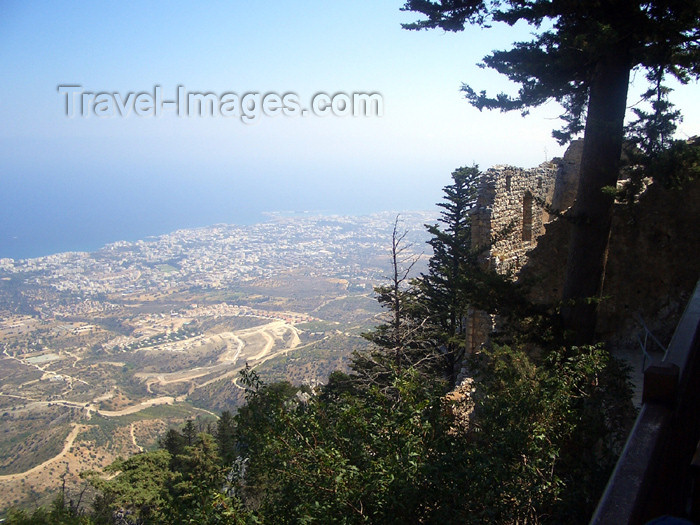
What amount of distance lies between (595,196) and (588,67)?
1.66m

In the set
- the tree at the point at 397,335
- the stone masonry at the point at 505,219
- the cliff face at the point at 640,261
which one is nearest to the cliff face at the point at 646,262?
the cliff face at the point at 640,261

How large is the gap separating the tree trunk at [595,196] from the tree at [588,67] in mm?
11

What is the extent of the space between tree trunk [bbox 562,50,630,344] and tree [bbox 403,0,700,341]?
0.01 m

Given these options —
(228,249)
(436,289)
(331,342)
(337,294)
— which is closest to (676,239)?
(436,289)

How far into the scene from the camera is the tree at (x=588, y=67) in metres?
4.94

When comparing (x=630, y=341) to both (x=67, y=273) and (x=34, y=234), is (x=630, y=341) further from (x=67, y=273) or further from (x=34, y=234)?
(x=34, y=234)

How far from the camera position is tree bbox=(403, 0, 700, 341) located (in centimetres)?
494

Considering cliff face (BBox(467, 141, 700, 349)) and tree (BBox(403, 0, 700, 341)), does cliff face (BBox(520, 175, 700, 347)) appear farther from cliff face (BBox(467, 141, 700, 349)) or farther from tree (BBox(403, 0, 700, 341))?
tree (BBox(403, 0, 700, 341))

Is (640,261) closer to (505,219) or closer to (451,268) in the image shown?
(505,219)

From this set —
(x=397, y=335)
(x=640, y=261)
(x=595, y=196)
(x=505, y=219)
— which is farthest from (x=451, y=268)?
(x=595, y=196)

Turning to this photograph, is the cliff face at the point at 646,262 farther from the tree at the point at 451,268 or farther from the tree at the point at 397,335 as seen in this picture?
the tree at the point at 397,335

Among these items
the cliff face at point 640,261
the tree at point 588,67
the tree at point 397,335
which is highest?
the tree at point 588,67

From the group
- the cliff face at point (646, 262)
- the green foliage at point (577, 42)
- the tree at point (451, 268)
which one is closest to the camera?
the green foliage at point (577, 42)

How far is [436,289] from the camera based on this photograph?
12.7 meters
